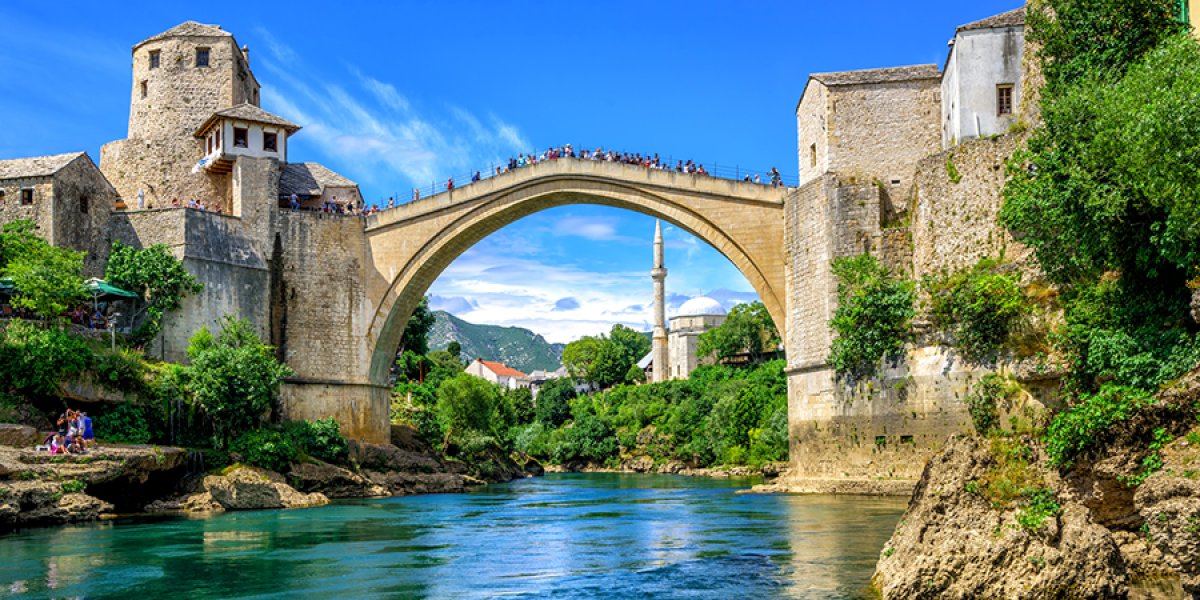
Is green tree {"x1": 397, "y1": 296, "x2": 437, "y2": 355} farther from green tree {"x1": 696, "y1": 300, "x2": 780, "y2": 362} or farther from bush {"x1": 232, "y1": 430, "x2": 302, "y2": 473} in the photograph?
bush {"x1": 232, "y1": 430, "x2": 302, "y2": 473}

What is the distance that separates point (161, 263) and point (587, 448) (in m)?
28.5

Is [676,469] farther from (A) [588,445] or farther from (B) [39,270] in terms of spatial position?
(B) [39,270]

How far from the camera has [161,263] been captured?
30.9 m

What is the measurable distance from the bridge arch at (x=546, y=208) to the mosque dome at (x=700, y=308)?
49.9 meters

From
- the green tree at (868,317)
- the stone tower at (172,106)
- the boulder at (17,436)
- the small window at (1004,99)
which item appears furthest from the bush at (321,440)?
the small window at (1004,99)

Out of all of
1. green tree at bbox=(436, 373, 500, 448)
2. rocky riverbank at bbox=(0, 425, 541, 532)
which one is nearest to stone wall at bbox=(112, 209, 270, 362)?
rocky riverbank at bbox=(0, 425, 541, 532)

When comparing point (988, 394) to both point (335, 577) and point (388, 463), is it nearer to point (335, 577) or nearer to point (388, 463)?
→ point (335, 577)

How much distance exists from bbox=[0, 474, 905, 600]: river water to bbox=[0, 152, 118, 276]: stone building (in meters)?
10.2

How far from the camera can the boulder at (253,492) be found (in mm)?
26000

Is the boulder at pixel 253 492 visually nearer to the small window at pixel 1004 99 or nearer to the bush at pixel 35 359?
the bush at pixel 35 359

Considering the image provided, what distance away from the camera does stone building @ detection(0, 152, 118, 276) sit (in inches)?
1174

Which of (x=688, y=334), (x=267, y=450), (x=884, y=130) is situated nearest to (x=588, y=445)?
(x=688, y=334)

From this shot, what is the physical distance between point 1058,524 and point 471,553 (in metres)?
9.14

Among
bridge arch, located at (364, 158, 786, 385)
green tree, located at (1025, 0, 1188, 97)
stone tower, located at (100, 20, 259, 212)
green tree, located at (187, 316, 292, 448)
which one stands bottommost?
green tree, located at (187, 316, 292, 448)
